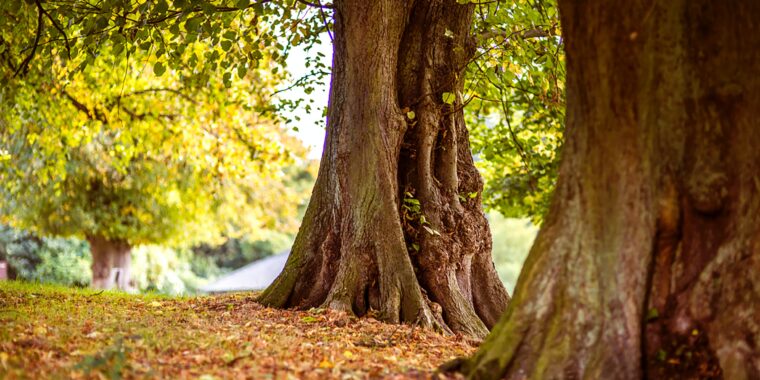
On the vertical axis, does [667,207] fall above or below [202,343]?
above

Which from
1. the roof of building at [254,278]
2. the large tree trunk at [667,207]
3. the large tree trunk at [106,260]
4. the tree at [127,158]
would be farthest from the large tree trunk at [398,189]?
the roof of building at [254,278]

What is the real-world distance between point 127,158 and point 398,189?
37.6 ft

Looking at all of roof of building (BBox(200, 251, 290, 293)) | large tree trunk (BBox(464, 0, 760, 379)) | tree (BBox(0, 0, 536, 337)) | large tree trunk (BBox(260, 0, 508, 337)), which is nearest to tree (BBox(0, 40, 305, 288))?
tree (BBox(0, 0, 536, 337))

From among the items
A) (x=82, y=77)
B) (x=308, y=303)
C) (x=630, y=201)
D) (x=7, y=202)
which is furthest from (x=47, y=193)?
(x=630, y=201)

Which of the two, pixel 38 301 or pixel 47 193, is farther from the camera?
pixel 47 193

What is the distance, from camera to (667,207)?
3.84 meters

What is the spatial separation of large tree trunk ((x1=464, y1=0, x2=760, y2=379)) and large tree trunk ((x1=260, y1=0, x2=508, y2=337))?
290 centimetres

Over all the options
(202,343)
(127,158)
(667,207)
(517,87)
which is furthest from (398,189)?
(127,158)

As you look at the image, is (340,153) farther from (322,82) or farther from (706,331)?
(706,331)

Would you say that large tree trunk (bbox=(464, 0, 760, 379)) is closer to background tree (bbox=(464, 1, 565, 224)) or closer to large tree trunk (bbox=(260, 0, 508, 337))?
large tree trunk (bbox=(260, 0, 508, 337))

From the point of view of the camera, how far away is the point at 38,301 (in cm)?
735

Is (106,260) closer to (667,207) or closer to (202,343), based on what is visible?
(202,343)

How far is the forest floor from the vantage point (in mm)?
4176

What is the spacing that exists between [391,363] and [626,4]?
2.76 meters
